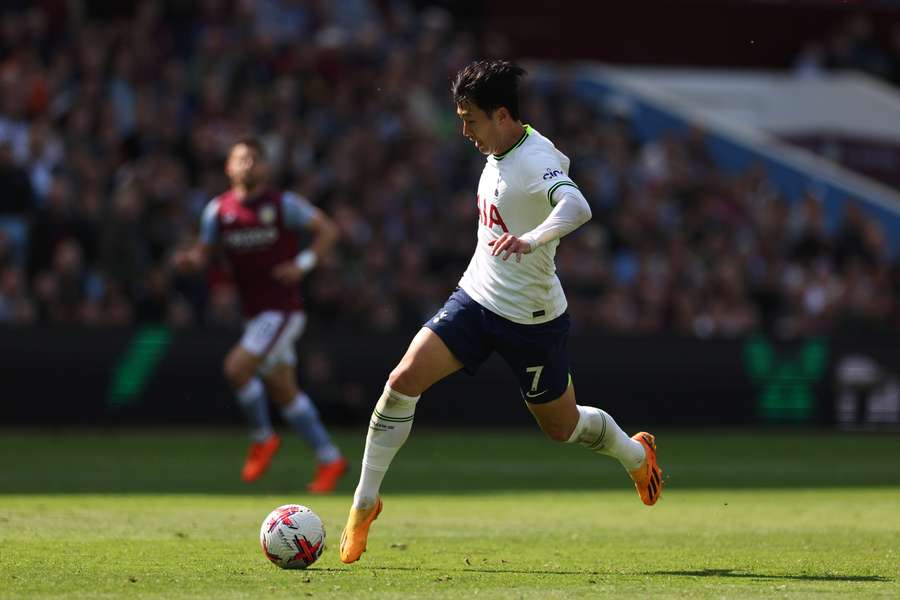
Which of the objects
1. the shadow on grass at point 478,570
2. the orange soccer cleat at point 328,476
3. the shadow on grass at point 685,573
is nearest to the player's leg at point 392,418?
the shadow on grass at point 478,570

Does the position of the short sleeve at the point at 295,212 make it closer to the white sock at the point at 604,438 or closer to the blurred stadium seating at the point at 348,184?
the white sock at the point at 604,438

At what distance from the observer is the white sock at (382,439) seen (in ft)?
28.7

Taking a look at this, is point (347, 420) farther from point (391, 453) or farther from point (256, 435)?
point (391, 453)

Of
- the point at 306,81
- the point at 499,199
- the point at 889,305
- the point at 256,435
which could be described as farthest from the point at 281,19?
the point at 499,199

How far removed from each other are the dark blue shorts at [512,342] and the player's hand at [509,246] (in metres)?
0.83

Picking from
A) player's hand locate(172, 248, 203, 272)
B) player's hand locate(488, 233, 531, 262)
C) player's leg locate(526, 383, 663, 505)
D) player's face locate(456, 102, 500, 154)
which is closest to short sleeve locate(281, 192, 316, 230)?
player's hand locate(172, 248, 203, 272)

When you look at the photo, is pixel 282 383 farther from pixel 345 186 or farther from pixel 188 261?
pixel 345 186

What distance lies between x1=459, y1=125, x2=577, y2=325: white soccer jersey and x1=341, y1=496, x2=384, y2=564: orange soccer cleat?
1.30m

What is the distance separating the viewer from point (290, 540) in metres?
8.20

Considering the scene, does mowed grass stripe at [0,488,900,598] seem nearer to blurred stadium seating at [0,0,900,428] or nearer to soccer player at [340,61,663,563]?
→ soccer player at [340,61,663,563]

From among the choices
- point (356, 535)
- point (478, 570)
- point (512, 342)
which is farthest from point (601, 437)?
point (356, 535)

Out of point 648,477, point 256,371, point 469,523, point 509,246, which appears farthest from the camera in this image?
point 256,371

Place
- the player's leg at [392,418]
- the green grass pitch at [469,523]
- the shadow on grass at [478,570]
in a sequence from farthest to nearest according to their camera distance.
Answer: the player's leg at [392,418] < the shadow on grass at [478,570] < the green grass pitch at [469,523]

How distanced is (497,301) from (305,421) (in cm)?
532
